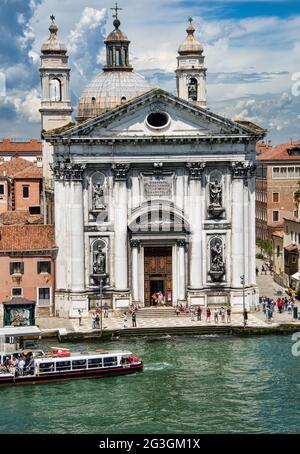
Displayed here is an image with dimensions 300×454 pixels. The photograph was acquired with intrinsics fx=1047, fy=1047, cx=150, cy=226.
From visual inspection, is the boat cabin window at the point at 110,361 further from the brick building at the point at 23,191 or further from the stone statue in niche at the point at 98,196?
the brick building at the point at 23,191

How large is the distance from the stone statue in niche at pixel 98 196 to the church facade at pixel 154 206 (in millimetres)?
50

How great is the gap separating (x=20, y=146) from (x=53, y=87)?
208 ft

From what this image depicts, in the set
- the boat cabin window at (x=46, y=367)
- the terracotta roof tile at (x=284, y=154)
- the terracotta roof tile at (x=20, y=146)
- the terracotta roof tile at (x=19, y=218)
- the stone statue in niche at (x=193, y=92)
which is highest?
the terracotta roof tile at (x=20, y=146)

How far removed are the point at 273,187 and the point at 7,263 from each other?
41.9m

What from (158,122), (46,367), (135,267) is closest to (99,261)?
(135,267)

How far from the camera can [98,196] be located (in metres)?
52.8

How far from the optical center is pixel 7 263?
52406mm

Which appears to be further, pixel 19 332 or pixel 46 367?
pixel 19 332

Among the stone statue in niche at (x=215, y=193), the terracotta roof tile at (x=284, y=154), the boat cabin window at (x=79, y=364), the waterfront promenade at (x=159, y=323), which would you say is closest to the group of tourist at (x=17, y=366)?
the boat cabin window at (x=79, y=364)

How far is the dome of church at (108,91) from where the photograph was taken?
Answer: 63.7 meters

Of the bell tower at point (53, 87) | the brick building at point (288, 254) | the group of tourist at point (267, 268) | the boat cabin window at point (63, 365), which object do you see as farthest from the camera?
the group of tourist at point (267, 268)

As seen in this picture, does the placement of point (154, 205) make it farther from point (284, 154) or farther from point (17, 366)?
point (284, 154)

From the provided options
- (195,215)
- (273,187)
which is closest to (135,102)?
(195,215)

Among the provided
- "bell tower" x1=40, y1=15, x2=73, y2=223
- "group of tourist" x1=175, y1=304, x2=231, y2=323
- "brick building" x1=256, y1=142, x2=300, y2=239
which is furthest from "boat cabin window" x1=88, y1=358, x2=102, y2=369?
"brick building" x1=256, y1=142, x2=300, y2=239
